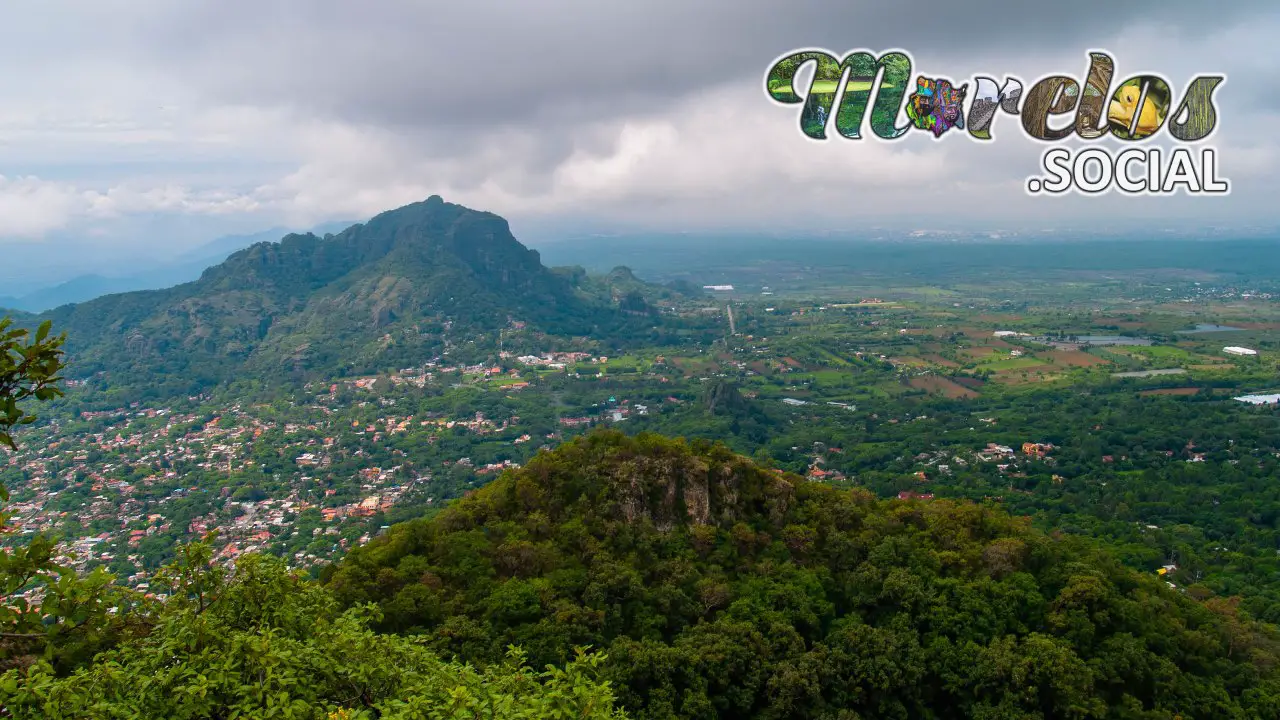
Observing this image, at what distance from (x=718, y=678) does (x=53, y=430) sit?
175 feet

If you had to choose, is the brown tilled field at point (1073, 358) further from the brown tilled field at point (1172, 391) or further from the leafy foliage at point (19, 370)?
the leafy foliage at point (19, 370)

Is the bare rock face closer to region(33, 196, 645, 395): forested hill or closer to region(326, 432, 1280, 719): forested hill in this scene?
region(326, 432, 1280, 719): forested hill

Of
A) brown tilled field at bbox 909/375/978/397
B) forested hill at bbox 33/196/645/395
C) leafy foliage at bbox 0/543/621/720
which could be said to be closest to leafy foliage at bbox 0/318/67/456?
leafy foliage at bbox 0/543/621/720

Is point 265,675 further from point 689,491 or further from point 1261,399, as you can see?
point 1261,399

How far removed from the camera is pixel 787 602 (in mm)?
14070

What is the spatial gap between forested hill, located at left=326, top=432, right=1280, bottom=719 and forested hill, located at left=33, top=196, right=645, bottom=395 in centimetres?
5194

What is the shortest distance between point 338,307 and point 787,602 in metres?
74.0

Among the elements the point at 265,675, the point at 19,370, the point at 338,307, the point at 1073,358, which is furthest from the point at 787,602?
the point at 338,307

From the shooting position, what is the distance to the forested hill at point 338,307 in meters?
63.0

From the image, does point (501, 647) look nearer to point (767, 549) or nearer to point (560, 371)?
point (767, 549)

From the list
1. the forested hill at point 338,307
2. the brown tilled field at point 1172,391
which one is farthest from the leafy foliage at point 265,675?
the forested hill at point 338,307

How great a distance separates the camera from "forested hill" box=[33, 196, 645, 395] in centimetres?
6297

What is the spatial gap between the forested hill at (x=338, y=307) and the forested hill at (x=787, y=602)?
5194 centimetres

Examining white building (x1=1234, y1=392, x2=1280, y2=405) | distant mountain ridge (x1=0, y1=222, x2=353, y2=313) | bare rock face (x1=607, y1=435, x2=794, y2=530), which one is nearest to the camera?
bare rock face (x1=607, y1=435, x2=794, y2=530)
